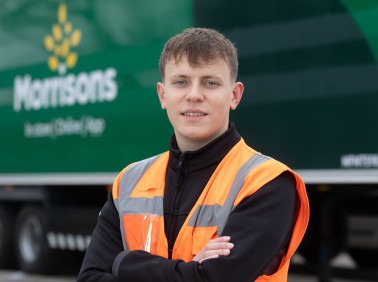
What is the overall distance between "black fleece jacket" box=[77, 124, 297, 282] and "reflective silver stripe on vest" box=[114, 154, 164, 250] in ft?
0.12

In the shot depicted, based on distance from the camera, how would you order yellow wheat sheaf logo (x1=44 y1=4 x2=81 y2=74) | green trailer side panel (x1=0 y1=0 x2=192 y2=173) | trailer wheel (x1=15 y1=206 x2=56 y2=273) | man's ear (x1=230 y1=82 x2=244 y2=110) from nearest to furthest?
1. man's ear (x1=230 y1=82 x2=244 y2=110)
2. green trailer side panel (x1=0 y1=0 x2=192 y2=173)
3. yellow wheat sheaf logo (x1=44 y1=4 x2=81 y2=74)
4. trailer wheel (x1=15 y1=206 x2=56 y2=273)

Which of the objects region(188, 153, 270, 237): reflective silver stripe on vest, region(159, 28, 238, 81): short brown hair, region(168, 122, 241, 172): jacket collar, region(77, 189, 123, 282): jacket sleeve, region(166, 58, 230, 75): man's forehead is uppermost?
region(159, 28, 238, 81): short brown hair

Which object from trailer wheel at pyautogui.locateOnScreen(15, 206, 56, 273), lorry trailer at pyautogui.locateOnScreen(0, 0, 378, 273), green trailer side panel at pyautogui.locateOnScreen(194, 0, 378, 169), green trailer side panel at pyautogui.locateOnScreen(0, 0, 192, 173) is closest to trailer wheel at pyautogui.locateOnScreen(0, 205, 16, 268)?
lorry trailer at pyautogui.locateOnScreen(0, 0, 378, 273)

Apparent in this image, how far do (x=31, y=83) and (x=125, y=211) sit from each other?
675 cm

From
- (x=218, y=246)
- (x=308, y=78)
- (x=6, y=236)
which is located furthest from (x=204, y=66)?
→ (x=6, y=236)

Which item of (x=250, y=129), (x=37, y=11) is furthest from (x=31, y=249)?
(x=250, y=129)

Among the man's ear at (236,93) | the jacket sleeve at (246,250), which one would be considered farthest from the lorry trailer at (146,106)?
the jacket sleeve at (246,250)

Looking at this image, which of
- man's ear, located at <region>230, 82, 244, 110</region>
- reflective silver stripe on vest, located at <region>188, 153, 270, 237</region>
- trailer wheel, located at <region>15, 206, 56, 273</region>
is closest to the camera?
reflective silver stripe on vest, located at <region>188, 153, 270, 237</region>

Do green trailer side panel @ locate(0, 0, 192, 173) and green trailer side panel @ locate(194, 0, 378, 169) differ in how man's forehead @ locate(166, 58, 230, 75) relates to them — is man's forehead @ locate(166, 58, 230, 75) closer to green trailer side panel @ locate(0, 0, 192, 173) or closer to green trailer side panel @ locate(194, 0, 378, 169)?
green trailer side panel @ locate(194, 0, 378, 169)

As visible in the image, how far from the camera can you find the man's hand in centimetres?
250

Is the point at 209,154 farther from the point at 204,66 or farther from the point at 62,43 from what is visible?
the point at 62,43

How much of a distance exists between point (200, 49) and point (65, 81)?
624 cm

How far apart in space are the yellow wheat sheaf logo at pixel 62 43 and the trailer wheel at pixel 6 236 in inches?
90.0

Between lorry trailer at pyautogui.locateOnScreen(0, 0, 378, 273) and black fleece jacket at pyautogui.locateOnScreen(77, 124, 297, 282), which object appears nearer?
black fleece jacket at pyautogui.locateOnScreen(77, 124, 297, 282)
